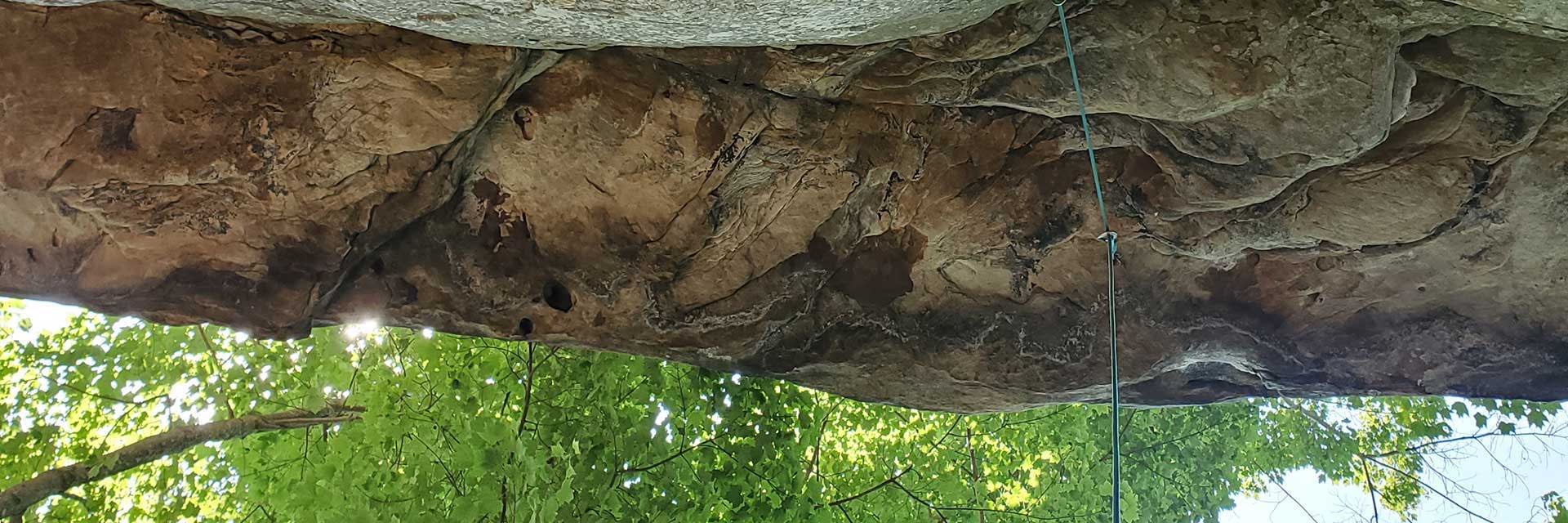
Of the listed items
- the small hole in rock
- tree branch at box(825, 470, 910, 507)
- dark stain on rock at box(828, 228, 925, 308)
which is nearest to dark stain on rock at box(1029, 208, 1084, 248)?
dark stain on rock at box(828, 228, 925, 308)

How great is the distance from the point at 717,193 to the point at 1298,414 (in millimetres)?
A: 10125

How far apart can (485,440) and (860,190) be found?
2.58m

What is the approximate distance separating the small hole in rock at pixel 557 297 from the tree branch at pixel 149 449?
11.3 ft

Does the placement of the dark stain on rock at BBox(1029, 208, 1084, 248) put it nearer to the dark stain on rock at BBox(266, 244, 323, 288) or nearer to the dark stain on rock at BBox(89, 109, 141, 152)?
the dark stain on rock at BBox(266, 244, 323, 288)

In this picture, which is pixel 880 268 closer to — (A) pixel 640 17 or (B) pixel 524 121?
(B) pixel 524 121

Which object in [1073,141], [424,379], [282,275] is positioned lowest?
[424,379]

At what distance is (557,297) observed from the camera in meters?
4.07

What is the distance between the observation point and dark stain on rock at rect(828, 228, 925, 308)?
4.45m

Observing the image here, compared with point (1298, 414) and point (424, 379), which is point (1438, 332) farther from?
point (1298, 414)

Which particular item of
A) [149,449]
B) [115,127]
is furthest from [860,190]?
[149,449]

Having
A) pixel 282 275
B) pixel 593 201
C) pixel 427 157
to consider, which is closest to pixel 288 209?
pixel 282 275

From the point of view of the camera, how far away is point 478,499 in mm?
5164

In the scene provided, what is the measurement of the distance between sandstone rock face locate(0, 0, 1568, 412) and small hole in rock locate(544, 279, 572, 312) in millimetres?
33

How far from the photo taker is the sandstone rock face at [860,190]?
A: 117 inches
